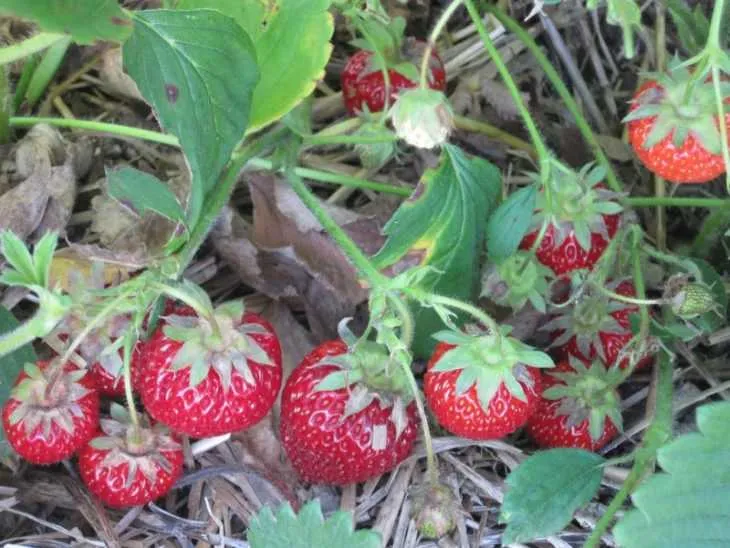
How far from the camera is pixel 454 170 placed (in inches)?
58.4

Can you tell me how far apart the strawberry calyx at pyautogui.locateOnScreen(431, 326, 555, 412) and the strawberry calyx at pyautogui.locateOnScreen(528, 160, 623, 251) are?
23 centimetres

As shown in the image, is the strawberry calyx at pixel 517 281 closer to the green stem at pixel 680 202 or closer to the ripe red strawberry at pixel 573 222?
the ripe red strawberry at pixel 573 222

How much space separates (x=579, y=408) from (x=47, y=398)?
68 cm

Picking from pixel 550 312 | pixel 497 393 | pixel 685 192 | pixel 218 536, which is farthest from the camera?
pixel 685 192

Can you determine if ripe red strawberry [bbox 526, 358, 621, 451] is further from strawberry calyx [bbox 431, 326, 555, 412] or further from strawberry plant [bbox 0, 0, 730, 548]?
strawberry calyx [bbox 431, 326, 555, 412]

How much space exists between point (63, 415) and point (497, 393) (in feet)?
1.69

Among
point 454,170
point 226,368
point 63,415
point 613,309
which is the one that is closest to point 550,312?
point 613,309

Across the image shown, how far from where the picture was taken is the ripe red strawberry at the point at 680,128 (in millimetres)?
1344

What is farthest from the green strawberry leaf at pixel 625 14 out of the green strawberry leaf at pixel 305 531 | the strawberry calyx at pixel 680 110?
the green strawberry leaf at pixel 305 531

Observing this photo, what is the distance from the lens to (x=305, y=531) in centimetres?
125

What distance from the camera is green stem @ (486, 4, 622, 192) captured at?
161cm

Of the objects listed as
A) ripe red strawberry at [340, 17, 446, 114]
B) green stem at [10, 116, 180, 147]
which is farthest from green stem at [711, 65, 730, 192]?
green stem at [10, 116, 180, 147]

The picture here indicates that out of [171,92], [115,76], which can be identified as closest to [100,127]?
[115,76]

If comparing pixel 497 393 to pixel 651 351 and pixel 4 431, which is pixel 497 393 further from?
pixel 4 431
